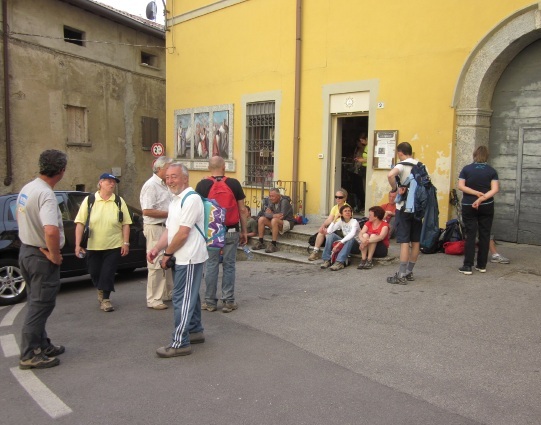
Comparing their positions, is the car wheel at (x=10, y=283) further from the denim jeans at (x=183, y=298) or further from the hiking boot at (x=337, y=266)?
the hiking boot at (x=337, y=266)

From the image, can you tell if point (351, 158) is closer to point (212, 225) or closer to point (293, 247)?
point (293, 247)

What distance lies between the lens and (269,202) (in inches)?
404

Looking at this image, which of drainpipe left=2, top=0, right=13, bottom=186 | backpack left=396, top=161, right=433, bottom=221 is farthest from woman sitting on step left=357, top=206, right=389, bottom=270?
drainpipe left=2, top=0, right=13, bottom=186

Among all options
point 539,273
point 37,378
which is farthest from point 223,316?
point 539,273

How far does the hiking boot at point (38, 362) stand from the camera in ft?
13.9

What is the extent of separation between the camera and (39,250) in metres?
4.23

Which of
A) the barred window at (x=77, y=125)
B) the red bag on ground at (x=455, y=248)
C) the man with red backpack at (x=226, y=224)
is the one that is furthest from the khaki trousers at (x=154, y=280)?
the barred window at (x=77, y=125)

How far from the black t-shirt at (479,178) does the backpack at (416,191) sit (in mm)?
768

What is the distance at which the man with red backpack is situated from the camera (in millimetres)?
5703

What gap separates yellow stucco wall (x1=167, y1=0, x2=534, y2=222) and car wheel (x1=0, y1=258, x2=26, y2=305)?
20.8 ft

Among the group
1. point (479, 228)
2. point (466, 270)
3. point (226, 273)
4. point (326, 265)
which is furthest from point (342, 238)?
point (226, 273)

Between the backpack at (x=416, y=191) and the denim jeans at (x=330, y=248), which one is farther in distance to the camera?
the denim jeans at (x=330, y=248)

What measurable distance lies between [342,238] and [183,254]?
14.3 ft

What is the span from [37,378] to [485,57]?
7.96 meters
